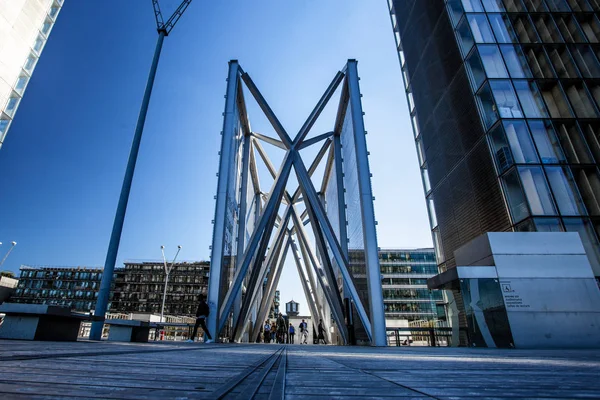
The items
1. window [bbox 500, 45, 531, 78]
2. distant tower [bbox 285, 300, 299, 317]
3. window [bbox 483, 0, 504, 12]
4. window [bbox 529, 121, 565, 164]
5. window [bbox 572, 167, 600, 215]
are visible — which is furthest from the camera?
Answer: distant tower [bbox 285, 300, 299, 317]

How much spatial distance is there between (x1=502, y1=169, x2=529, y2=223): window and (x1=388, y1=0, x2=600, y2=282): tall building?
0.15 ft

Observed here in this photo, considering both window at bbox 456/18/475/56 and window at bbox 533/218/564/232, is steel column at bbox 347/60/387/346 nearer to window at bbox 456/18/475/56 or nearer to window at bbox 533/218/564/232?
window at bbox 533/218/564/232

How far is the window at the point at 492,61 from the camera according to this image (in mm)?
17344

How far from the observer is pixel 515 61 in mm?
17953

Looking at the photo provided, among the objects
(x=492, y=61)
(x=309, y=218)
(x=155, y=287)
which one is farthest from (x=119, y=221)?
(x=155, y=287)

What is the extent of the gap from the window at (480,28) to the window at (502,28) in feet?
1.15

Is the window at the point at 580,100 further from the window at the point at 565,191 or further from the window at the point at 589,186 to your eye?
the window at the point at 565,191

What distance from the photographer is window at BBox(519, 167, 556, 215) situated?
45.3 feet

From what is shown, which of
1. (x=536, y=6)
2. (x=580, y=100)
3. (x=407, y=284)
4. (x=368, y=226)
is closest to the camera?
(x=368, y=226)

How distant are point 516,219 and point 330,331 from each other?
52.7 feet

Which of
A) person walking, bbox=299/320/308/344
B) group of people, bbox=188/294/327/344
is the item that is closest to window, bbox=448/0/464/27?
group of people, bbox=188/294/327/344

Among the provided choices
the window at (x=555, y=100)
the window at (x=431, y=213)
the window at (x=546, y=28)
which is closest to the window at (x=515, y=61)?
the window at (x=555, y=100)

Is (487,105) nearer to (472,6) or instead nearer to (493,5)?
(472,6)

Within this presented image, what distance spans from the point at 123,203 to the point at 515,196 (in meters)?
15.5
